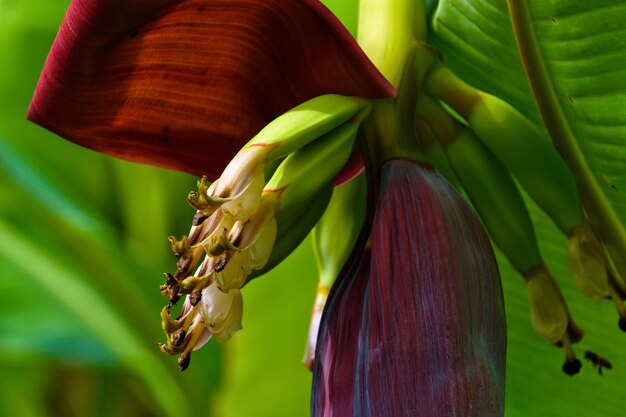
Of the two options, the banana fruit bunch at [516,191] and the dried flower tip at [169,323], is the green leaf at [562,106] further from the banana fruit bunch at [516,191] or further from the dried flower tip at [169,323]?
the dried flower tip at [169,323]

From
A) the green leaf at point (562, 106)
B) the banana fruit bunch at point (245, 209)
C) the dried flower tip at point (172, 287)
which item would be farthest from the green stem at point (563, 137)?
the dried flower tip at point (172, 287)

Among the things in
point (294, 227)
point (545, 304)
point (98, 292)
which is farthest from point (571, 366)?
point (98, 292)

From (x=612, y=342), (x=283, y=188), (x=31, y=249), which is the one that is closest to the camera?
(x=283, y=188)

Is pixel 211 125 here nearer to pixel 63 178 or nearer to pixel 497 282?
pixel 497 282

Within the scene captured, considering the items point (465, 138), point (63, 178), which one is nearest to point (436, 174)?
point (465, 138)

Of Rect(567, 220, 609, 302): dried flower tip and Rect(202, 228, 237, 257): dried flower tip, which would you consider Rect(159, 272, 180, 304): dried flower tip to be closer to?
Rect(202, 228, 237, 257): dried flower tip

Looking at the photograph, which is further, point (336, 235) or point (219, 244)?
point (336, 235)

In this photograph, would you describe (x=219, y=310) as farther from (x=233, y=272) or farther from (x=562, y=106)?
(x=562, y=106)

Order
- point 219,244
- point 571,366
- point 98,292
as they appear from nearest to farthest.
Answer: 1. point 219,244
2. point 571,366
3. point 98,292

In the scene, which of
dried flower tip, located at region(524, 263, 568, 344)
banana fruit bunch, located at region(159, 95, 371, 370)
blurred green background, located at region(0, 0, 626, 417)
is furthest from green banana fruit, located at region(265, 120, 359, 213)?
blurred green background, located at region(0, 0, 626, 417)
